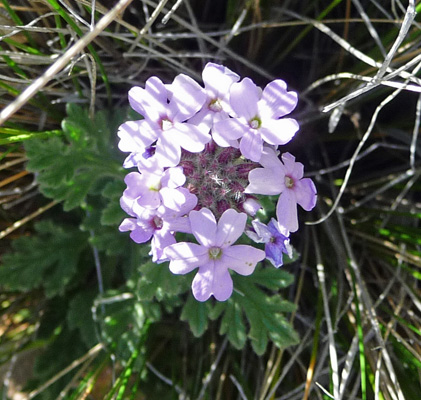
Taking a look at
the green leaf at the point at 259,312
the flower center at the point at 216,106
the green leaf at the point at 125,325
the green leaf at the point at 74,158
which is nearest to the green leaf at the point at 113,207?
the green leaf at the point at 74,158

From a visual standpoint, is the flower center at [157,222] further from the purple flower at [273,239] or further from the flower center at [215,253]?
the purple flower at [273,239]

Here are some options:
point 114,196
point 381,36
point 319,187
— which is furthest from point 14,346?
point 381,36

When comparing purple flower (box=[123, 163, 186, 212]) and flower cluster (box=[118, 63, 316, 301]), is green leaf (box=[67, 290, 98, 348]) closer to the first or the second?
flower cluster (box=[118, 63, 316, 301])

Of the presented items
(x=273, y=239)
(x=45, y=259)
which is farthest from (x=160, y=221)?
(x=45, y=259)

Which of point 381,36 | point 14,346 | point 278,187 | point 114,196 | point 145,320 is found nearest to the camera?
point 278,187

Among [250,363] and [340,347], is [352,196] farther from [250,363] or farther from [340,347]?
[250,363]

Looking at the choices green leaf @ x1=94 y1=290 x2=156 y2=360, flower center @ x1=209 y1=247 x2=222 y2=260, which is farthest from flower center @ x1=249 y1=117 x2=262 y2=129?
green leaf @ x1=94 y1=290 x2=156 y2=360

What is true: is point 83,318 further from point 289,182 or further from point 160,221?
point 289,182
